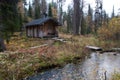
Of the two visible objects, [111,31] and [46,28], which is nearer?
[111,31]

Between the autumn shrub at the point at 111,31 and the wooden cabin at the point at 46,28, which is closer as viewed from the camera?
the autumn shrub at the point at 111,31

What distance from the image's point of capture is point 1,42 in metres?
14.6

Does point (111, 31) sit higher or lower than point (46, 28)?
lower

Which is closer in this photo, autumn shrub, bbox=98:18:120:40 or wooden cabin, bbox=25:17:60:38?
autumn shrub, bbox=98:18:120:40

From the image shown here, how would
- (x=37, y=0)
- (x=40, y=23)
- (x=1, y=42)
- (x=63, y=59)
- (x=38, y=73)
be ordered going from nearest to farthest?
(x=38, y=73), (x=63, y=59), (x=1, y=42), (x=40, y=23), (x=37, y=0)

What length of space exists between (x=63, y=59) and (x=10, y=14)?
5815mm

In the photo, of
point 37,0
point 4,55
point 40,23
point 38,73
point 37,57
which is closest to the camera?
point 38,73

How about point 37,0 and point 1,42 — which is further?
point 37,0

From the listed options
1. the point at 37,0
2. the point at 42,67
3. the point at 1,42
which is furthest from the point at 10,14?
the point at 37,0

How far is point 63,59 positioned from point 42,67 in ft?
7.50

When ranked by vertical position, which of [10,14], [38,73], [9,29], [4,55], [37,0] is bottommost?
[38,73]

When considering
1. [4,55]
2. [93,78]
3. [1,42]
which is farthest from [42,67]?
[1,42]

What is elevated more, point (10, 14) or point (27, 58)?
point (10, 14)

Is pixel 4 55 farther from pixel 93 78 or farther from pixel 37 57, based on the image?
pixel 93 78
